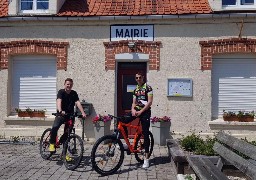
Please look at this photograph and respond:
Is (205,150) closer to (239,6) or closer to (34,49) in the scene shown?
(239,6)

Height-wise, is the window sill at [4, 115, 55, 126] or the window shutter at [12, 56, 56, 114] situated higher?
the window shutter at [12, 56, 56, 114]

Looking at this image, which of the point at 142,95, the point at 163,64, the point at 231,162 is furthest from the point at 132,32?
the point at 231,162

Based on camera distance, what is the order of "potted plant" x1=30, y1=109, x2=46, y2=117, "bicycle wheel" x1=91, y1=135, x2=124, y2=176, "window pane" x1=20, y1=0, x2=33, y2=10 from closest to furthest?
"bicycle wheel" x1=91, y1=135, x2=124, y2=176 → "potted plant" x1=30, y1=109, x2=46, y2=117 → "window pane" x1=20, y1=0, x2=33, y2=10

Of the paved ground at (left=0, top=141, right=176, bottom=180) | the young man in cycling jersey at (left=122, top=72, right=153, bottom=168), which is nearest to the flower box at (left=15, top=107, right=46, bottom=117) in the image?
the paved ground at (left=0, top=141, right=176, bottom=180)

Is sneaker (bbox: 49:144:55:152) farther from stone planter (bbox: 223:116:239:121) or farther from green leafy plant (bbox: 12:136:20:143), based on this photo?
stone planter (bbox: 223:116:239:121)

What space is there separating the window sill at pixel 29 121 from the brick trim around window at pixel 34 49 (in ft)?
5.48

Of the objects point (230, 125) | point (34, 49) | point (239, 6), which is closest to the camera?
point (230, 125)

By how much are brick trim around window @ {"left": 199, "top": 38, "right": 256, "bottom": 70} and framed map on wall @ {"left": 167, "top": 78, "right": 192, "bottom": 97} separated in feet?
2.28

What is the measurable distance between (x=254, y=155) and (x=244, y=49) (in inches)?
265

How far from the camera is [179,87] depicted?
33.6 ft

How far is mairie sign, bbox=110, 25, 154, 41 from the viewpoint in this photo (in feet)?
34.2

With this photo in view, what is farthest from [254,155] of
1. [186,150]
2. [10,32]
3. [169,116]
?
[10,32]

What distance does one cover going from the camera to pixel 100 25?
10.6 m

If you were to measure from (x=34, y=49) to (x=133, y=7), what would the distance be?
3.51 metres
